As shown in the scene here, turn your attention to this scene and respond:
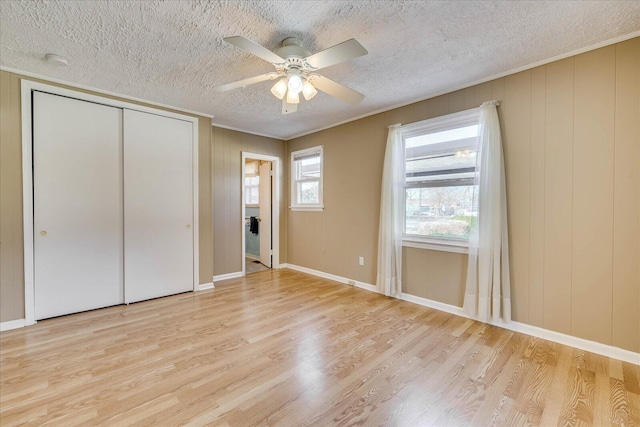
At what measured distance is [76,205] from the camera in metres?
2.96

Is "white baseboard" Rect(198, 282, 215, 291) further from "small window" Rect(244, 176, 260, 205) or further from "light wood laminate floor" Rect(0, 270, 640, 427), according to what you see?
"small window" Rect(244, 176, 260, 205)

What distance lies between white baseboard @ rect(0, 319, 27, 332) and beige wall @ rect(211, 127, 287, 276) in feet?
6.96

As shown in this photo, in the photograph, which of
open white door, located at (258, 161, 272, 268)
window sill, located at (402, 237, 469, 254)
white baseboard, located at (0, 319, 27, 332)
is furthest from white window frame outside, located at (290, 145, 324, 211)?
white baseboard, located at (0, 319, 27, 332)

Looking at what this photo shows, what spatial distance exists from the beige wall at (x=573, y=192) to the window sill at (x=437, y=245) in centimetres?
7

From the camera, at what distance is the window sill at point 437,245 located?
117 inches

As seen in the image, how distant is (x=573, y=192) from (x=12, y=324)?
536 cm

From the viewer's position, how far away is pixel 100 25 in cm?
194

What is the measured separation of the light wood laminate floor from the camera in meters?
1.57

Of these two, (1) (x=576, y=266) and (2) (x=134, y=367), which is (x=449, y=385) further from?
(2) (x=134, y=367)

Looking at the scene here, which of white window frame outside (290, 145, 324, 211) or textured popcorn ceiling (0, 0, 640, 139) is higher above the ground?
textured popcorn ceiling (0, 0, 640, 139)

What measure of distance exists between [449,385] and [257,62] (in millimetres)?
2984

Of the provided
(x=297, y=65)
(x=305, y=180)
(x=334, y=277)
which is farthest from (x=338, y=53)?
(x=334, y=277)

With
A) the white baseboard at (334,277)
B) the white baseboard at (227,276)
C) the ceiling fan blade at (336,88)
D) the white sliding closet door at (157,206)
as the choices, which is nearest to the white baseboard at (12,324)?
the white sliding closet door at (157,206)

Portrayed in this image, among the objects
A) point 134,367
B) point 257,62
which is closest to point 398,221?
point 257,62
